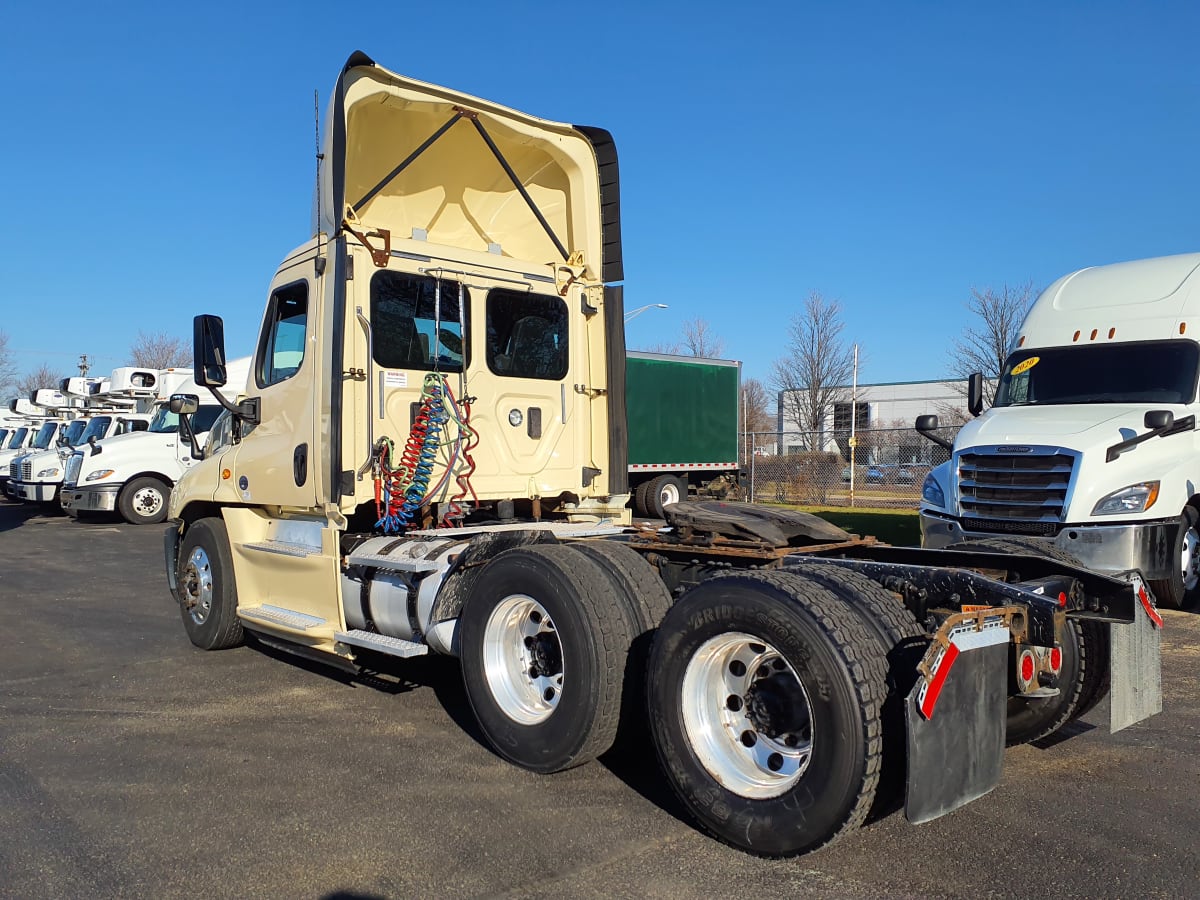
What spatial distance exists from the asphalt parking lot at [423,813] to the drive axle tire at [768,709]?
24 cm

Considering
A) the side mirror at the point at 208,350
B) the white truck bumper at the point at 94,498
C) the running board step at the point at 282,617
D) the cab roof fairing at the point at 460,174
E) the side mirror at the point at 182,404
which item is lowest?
the running board step at the point at 282,617

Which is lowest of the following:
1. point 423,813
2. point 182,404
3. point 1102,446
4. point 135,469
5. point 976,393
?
point 423,813

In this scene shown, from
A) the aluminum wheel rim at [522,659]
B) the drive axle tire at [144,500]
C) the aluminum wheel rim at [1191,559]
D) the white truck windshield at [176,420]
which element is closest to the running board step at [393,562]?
the aluminum wheel rim at [522,659]

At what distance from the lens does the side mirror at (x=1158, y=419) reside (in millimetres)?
8352

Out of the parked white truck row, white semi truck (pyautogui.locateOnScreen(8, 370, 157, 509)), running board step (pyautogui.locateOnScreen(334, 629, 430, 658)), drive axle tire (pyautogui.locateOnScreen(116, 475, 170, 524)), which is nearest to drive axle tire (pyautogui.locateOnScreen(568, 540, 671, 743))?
running board step (pyautogui.locateOnScreen(334, 629, 430, 658))

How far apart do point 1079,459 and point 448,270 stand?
18.1 ft

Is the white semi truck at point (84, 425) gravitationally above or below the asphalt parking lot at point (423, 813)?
above

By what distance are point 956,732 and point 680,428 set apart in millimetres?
17531

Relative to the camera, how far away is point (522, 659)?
4.77m

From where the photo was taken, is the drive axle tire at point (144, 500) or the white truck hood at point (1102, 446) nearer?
the white truck hood at point (1102, 446)

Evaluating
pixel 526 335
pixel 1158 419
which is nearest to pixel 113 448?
pixel 526 335

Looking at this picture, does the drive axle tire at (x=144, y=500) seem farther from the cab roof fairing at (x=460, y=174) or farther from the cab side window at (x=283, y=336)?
the cab roof fairing at (x=460, y=174)

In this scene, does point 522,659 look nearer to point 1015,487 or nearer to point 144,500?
point 1015,487

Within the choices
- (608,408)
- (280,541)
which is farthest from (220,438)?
(608,408)
